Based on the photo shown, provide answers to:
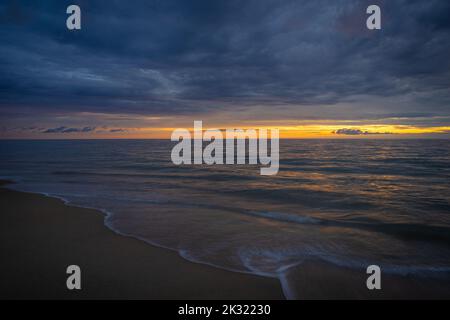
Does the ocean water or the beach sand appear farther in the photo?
the ocean water

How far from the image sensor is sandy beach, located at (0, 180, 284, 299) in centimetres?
537

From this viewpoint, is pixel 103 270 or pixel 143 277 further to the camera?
pixel 103 270

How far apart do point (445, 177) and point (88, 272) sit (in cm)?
2475

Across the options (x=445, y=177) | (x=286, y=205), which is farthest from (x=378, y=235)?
(x=445, y=177)

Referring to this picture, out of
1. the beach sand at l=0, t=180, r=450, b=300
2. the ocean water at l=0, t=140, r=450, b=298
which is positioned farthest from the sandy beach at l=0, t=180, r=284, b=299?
the ocean water at l=0, t=140, r=450, b=298

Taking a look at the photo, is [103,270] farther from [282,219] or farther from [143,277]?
[282,219]

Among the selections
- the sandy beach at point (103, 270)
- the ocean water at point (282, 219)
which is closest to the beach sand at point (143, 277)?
the sandy beach at point (103, 270)

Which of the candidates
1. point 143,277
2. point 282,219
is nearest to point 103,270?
point 143,277

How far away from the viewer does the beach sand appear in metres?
5.40

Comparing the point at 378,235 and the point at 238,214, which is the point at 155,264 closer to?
the point at 238,214

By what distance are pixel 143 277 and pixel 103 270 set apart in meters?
1.04

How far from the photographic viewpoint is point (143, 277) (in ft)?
19.5

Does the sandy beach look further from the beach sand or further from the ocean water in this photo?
the ocean water

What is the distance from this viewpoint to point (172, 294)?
17.6 feet
